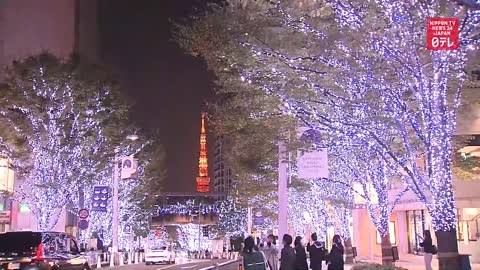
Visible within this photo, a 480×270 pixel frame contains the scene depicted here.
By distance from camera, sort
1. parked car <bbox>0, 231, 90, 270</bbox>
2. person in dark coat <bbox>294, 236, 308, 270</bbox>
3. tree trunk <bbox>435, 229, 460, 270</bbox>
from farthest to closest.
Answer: parked car <bbox>0, 231, 90, 270</bbox> < person in dark coat <bbox>294, 236, 308, 270</bbox> < tree trunk <bbox>435, 229, 460, 270</bbox>

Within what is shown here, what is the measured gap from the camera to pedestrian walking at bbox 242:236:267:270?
10.5m

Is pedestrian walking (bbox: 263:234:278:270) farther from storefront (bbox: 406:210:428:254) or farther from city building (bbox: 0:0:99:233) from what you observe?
city building (bbox: 0:0:99:233)

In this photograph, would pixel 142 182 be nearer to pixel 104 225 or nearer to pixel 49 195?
pixel 104 225

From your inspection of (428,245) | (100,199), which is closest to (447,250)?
(428,245)

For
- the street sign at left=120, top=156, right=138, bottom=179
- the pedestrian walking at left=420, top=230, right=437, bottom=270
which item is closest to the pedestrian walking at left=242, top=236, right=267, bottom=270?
the pedestrian walking at left=420, top=230, right=437, bottom=270

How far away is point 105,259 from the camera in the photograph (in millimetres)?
38031

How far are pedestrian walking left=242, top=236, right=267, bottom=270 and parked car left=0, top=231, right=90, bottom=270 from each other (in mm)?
7047

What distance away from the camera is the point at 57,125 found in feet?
93.9

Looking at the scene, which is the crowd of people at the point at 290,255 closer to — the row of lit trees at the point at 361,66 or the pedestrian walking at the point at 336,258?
the pedestrian walking at the point at 336,258

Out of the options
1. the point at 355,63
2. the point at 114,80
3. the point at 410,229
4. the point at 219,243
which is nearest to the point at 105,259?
the point at 114,80

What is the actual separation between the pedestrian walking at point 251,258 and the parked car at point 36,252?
7.05 m

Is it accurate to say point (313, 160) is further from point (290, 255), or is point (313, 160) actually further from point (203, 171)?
point (203, 171)

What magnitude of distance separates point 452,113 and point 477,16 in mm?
2862

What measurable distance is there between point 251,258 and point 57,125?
67.3 ft
